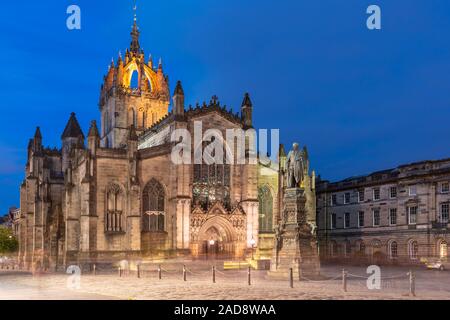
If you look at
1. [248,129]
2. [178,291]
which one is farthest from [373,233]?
[178,291]

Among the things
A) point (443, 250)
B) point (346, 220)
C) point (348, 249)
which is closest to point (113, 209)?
point (346, 220)

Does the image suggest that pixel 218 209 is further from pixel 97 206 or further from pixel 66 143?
pixel 66 143

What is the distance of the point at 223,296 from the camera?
21203 millimetres

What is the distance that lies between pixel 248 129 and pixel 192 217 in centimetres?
1012

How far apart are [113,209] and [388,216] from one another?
29.1m

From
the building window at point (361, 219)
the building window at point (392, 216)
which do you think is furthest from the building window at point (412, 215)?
the building window at point (361, 219)

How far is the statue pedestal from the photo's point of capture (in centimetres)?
2828

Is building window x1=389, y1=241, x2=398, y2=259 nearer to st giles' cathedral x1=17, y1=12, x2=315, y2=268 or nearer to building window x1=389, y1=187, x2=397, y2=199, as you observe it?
building window x1=389, y1=187, x2=397, y2=199

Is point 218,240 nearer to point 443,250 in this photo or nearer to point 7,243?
point 443,250

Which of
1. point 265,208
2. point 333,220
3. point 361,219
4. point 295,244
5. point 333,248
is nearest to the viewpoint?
point 295,244

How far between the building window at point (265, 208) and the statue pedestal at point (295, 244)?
22474 mm

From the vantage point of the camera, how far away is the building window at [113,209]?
4509cm

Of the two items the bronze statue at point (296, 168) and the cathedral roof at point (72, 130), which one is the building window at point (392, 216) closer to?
the bronze statue at point (296, 168)

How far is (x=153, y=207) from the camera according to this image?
46.9 metres
